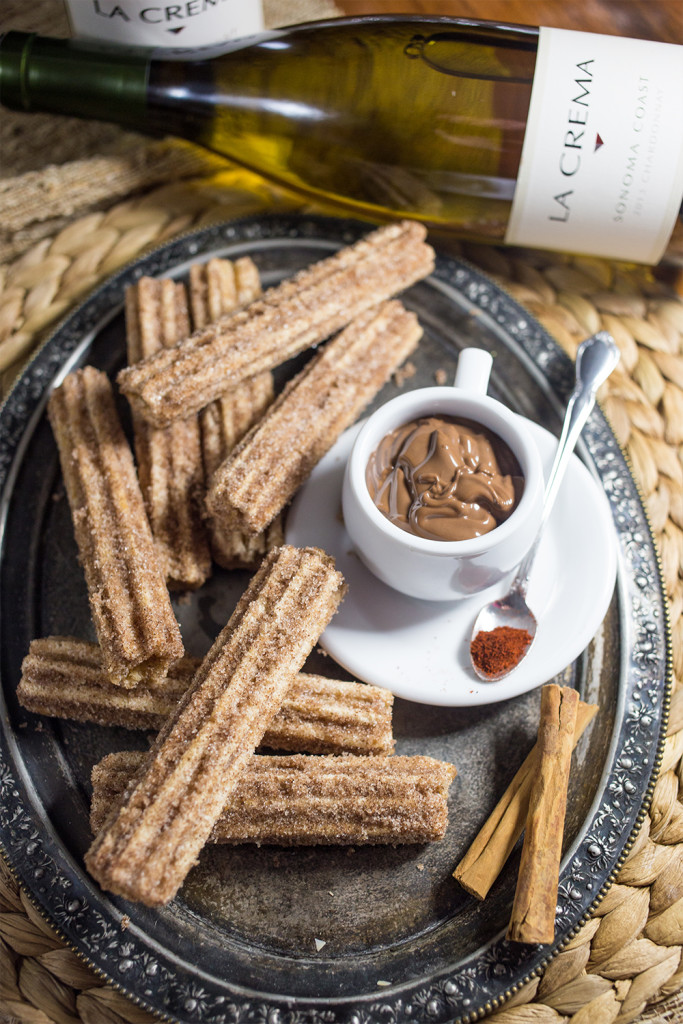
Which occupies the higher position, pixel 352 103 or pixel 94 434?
pixel 352 103

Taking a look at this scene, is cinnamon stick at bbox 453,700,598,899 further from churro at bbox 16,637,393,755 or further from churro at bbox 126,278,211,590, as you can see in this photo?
churro at bbox 126,278,211,590

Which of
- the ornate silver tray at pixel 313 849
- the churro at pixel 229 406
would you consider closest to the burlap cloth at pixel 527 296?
the ornate silver tray at pixel 313 849

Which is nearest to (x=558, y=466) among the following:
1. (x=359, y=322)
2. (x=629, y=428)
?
(x=629, y=428)

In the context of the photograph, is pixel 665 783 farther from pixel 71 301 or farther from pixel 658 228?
pixel 71 301

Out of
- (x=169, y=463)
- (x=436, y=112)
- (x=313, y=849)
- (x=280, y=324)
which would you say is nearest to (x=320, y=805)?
(x=313, y=849)

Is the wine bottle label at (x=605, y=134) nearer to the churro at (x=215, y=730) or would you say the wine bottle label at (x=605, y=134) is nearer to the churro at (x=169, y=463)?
the churro at (x=169, y=463)

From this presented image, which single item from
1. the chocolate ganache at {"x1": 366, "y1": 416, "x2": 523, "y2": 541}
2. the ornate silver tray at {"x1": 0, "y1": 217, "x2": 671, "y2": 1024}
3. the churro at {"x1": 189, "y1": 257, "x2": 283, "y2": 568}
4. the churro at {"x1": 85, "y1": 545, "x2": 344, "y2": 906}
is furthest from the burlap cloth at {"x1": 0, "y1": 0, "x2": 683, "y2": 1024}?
the chocolate ganache at {"x1": 366, "y1": 416, "x2": 523, "y2": 541}

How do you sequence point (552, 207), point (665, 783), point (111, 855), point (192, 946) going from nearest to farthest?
point (111, 855) < point (192, 946) < point (665, 783) < point (552, 207)
